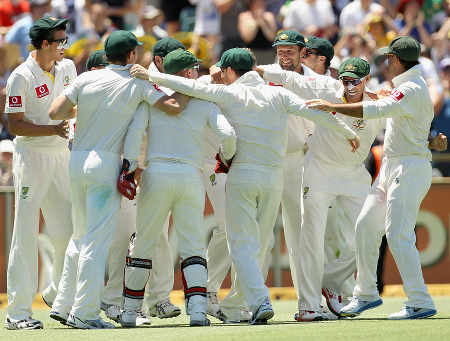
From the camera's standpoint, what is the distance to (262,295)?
1005 cm

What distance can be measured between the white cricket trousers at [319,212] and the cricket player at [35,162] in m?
2.27

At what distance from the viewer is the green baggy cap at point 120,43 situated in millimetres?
10125

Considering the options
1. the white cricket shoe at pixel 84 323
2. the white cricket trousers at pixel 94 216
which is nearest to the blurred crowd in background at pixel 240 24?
the white cricket trousers at pixel 94 216

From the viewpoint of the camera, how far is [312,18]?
61.3 feet

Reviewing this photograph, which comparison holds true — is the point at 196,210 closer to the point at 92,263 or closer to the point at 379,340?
the point at 92,263

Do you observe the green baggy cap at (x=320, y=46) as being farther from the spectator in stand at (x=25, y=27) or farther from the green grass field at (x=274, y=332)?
the spectator in stand at (x=25, y=27)

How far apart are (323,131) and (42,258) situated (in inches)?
183

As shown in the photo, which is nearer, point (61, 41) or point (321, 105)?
point (321, 105)

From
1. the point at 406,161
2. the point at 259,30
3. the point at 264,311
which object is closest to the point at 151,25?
the point at 259,30

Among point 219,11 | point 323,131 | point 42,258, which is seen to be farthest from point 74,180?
point 219,11

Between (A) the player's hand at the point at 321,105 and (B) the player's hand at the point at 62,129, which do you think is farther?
(B) the player's hand at the point at 62,129

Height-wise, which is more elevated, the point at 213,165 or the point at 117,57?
the point at 117,57

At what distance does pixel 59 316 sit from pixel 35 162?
1.46 meters

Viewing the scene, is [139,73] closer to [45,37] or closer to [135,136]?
[135,136]
